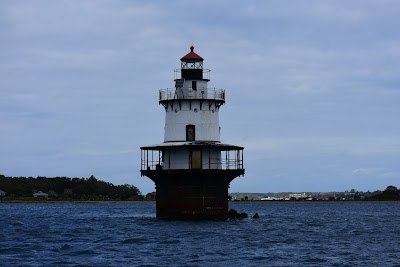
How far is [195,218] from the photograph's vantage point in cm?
6347

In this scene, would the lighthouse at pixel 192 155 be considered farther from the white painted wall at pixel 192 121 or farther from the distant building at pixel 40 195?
the distant building at pixel 40 195

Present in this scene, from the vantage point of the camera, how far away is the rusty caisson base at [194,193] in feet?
207

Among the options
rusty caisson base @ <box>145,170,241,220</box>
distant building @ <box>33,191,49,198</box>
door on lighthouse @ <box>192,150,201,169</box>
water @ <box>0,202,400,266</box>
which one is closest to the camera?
water @ <box>0,202,400,266</box>

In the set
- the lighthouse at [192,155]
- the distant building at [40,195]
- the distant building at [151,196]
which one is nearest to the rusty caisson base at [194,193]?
the lighthouse at [192,155]

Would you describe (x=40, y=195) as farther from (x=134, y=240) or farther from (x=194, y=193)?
(x=134, y=240)

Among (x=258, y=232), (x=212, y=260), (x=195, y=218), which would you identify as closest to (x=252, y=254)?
(x=212, y=260)

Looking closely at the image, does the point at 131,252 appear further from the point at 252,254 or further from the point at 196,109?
the point at 196,109

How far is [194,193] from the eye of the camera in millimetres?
63281

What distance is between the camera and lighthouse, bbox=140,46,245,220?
6334cm

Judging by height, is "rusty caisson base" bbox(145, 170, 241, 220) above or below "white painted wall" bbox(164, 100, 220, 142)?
below

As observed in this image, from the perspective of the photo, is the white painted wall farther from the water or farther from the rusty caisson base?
the water

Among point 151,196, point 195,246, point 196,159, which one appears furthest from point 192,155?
point 151,196

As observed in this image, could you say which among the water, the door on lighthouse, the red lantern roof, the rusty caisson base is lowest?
the water

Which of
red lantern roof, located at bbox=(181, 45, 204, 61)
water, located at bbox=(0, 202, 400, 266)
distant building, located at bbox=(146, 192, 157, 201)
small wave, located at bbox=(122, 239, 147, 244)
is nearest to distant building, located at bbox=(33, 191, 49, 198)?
distant building, located at bbox=(146, 192, 157, 201)
